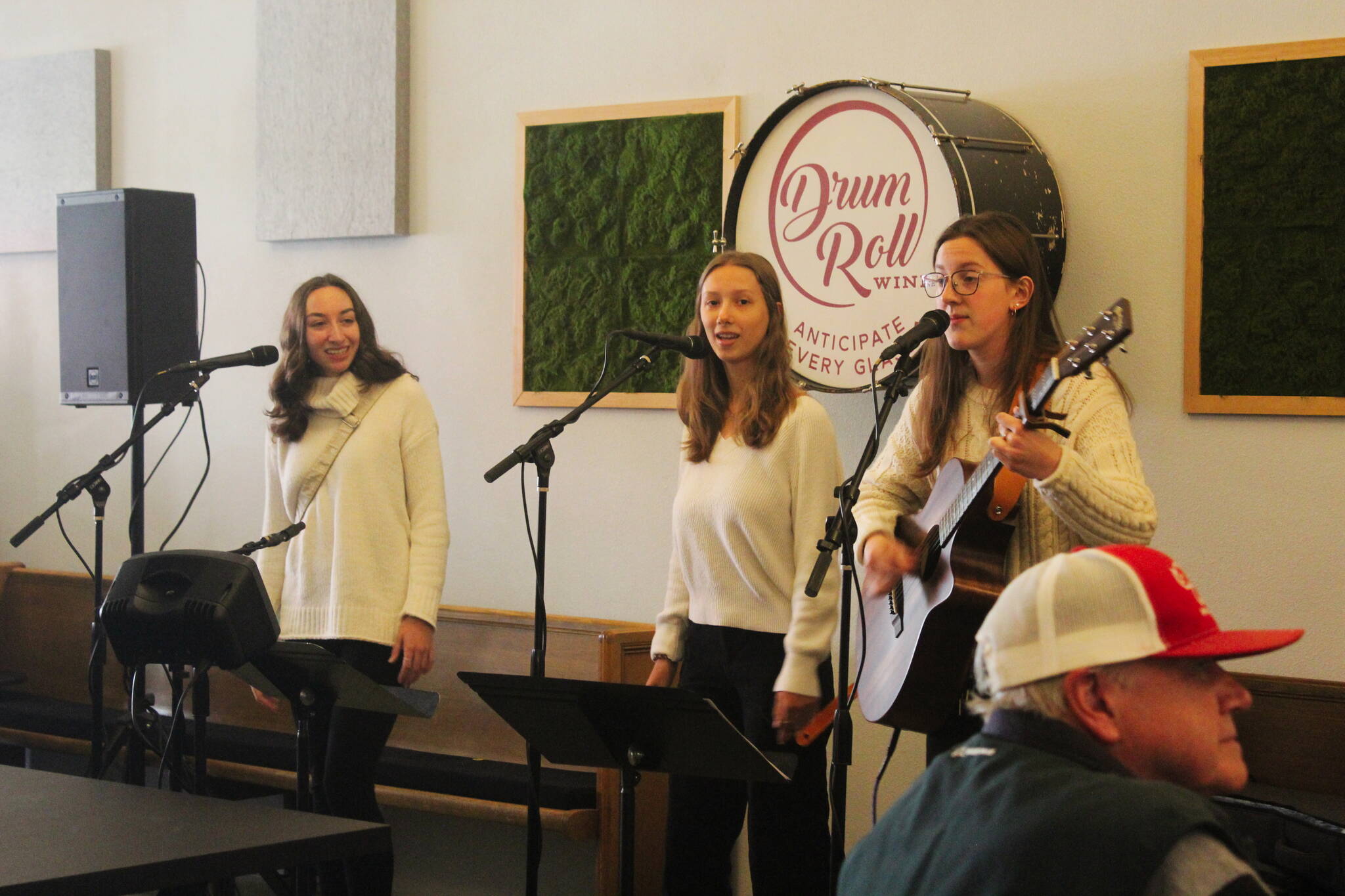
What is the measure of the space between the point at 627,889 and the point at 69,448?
3416 mm

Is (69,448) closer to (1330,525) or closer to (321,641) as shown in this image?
(321,641)

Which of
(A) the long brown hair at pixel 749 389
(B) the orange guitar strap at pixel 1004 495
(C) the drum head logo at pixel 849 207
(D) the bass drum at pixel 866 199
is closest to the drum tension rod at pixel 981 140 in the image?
(D) the bass drum at pixel 866 199

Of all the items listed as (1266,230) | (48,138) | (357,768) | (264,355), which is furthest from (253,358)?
(48,138)

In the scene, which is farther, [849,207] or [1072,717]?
[849,207]

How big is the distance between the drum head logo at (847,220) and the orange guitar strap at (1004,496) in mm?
1000

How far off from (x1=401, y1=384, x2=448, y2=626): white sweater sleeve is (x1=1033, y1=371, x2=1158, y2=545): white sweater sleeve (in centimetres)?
153

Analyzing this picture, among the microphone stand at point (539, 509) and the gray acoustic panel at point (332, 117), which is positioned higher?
the gray acoustic panel at point (332, 117)

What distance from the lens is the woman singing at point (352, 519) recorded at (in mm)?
3043

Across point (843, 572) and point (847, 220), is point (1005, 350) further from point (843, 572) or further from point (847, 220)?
point (847, 220)

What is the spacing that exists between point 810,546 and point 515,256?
182 centimetres

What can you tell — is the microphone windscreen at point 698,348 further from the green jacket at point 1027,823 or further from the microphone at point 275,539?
the green jacket at point 1027,823

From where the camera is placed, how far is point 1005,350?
2359mm

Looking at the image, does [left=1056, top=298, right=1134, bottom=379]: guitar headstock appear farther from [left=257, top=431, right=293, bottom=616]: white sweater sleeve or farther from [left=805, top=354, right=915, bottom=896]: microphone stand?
[left=257, top=431, right=293, bottom=616]: white sweater sleeve

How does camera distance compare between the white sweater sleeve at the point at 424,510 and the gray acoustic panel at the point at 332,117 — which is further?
the gray acoustic panel at the point at 332,117
